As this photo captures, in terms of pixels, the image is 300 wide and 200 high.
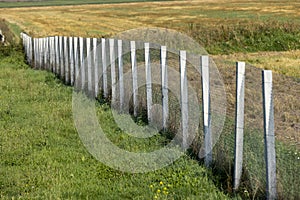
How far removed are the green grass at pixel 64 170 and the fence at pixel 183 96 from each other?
39 cm

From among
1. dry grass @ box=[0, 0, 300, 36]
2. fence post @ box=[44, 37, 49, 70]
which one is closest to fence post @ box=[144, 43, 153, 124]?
fence post @ box=[44, 37, 49, 70]

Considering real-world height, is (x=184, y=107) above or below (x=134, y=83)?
above

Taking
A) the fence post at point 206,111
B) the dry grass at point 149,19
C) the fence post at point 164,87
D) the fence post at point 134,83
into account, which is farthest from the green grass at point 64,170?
the dry grass at point 149,19

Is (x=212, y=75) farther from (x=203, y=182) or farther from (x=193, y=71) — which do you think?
(x=203, y=182)

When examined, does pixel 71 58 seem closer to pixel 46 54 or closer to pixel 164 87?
pixel 46 54

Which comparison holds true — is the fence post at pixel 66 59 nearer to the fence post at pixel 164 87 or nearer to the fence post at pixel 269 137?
the fence post at pixel 164 87

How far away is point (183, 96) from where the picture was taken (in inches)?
352

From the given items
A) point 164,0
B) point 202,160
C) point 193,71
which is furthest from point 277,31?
point 164,0

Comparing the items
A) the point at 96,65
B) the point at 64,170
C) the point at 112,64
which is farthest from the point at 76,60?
the point at 64,170

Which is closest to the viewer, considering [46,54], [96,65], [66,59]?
[96,65]

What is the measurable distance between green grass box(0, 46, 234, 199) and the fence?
39 cm

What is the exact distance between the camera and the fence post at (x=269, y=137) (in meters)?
6.43

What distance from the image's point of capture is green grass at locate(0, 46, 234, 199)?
713 centimetres

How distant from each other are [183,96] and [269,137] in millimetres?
2635
